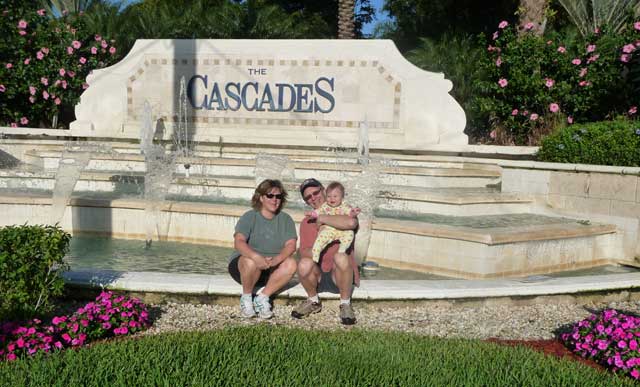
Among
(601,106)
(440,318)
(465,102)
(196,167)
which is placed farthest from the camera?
(465,102)

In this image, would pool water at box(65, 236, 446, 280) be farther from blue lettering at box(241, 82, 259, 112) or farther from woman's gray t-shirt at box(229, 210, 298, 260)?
blue lettering at box(241, 82, 259, 112)

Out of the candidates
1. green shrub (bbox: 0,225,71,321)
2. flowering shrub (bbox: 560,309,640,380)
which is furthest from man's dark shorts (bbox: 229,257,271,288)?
flowering shrub (bbox: 560,309,640,380)

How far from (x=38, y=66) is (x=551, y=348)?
45.7 feet

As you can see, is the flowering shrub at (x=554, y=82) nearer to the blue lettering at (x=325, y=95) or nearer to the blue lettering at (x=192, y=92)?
the blue lettering at (x=325, y=95)

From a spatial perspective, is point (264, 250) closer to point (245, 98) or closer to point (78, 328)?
point (78, 328)

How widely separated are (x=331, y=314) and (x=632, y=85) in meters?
8.97

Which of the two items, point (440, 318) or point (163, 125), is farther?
point (163, 125)

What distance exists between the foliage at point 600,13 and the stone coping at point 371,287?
370 inches

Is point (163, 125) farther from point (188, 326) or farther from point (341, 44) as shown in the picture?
point (188, 326)

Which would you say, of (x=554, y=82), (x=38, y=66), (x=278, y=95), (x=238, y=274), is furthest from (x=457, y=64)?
(x=238, y=274)

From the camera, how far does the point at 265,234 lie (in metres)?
5.53

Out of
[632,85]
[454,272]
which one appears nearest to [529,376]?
[454,272]

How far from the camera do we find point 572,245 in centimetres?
758

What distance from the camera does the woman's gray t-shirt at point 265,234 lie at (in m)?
5.51
